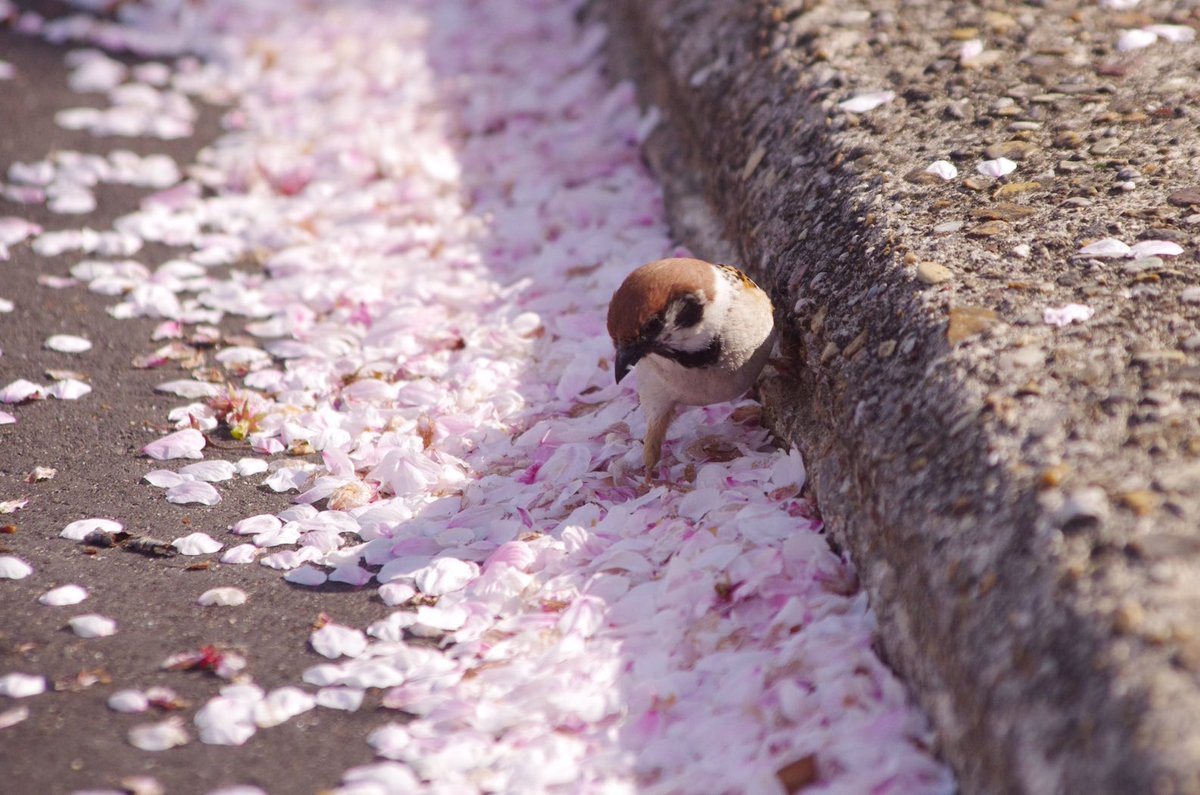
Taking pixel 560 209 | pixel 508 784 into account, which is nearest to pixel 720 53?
pixel 560 209

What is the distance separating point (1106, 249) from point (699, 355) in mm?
1123

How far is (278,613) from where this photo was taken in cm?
316

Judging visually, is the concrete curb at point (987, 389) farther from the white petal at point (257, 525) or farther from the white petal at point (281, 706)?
the white petal at point (257, 525)

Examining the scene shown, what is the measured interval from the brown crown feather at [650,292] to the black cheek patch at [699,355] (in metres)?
0.13

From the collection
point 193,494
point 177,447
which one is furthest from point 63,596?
point 177,447

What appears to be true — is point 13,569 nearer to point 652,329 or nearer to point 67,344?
point 67,344

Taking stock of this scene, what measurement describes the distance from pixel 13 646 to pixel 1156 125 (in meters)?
3.69

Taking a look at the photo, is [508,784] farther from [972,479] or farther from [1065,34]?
[1065,34]

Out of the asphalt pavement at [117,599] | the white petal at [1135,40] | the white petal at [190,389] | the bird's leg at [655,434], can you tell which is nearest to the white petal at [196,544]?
the asphalt pavement at [117,599]

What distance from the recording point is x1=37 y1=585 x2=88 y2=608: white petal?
122 inches

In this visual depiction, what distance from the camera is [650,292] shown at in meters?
3.10

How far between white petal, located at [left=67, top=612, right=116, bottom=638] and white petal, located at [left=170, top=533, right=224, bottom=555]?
38cm

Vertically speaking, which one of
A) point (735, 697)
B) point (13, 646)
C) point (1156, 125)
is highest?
point (1156, 125)

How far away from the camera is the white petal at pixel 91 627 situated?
3.01 metres
